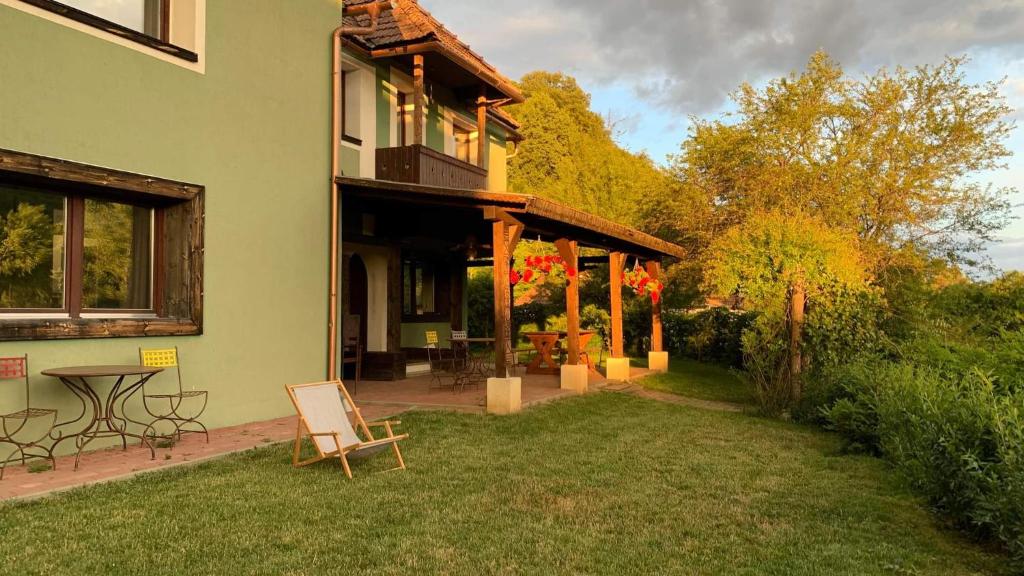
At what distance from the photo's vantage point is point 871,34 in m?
14.2

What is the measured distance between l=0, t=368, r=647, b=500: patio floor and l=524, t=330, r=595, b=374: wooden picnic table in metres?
1.81

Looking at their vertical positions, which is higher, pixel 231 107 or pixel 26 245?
pixel 231 107

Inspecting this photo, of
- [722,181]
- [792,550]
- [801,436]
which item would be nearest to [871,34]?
[722,181]

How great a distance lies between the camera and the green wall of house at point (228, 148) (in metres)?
5.73

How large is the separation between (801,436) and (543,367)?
6.12 m

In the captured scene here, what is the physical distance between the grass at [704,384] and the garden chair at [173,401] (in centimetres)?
756

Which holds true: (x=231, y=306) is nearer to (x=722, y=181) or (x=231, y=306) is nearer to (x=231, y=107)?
(x=231, y=107)

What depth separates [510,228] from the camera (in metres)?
8.79

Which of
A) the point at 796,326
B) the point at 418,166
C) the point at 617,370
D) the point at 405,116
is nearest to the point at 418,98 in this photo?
the point at 418,166

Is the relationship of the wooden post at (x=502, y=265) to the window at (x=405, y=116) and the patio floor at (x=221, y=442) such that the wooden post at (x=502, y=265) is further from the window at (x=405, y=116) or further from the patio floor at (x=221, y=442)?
the window at (x=405, y=116)

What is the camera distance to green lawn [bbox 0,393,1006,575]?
11.9 feet

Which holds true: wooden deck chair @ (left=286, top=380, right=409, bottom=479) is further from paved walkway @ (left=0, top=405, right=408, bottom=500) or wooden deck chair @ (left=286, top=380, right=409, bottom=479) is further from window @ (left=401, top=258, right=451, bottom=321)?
window @ (left=401, top=258, right=451, bottom=321)

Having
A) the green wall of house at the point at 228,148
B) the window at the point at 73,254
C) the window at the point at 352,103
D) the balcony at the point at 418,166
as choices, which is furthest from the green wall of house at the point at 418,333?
the window at the point at 73,254

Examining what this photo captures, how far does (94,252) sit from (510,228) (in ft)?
15.2
